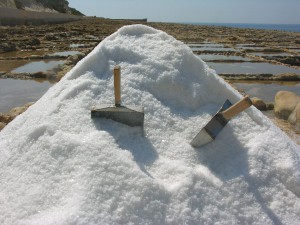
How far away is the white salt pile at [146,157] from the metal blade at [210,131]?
4cm

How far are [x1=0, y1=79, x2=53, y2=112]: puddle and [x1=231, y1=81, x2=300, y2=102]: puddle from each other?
3185mm

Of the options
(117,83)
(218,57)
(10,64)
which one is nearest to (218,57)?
(218,57)

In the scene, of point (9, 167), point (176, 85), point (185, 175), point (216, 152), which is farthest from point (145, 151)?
point (9, 167)

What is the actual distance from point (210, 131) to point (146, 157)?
31cm

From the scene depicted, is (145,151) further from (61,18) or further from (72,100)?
(61,18)

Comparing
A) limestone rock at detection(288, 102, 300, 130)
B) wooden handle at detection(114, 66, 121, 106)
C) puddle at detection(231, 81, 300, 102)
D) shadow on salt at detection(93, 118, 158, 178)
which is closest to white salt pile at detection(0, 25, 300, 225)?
shadow on salt at detection(93, 118, 158, 178)

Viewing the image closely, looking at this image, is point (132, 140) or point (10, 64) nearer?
point (132, 140)

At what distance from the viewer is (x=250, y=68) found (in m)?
7.11

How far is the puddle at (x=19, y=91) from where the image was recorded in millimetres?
3967

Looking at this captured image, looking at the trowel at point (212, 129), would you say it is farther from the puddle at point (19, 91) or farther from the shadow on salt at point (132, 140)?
the puddle at point (19, 91)

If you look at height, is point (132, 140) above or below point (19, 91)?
above

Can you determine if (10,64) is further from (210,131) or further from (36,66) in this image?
(210,131)

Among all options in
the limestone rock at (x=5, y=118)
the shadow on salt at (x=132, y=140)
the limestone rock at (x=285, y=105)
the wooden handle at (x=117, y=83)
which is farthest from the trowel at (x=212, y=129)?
the limestone rock at (x=285, y=105)

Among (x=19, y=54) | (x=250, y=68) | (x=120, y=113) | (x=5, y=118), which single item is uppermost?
(x=120, y=113)
